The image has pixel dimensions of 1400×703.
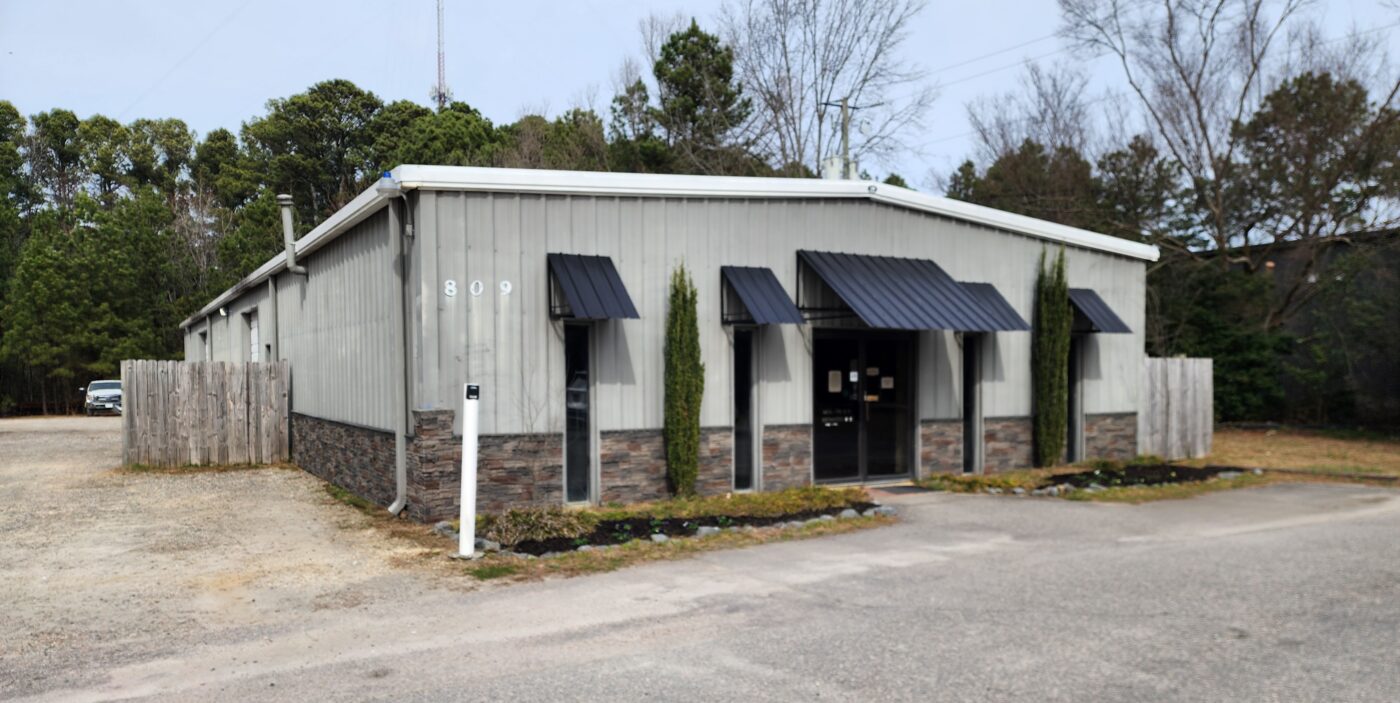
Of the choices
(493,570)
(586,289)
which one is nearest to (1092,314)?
(586,289)

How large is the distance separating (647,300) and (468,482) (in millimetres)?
3559

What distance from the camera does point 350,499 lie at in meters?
11.7

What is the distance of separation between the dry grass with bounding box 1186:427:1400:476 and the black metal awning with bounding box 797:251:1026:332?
5929mm

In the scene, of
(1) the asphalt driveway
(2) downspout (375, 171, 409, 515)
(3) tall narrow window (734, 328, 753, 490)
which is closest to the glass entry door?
(3) tall narrow window (734, 328, 753, 490)

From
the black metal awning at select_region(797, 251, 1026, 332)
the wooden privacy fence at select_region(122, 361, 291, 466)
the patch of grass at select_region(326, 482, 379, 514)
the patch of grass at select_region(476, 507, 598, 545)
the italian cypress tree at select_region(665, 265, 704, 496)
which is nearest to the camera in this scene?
the patch of grass at select_region(476, 507, 598, 545)

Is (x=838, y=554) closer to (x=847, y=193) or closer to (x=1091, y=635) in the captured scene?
(x=1091, y=635)

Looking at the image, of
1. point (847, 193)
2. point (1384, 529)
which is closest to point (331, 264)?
point (847, 193)

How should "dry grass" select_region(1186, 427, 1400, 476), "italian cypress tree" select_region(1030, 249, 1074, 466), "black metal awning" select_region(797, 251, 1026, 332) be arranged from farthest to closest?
"dry grass" select_region(1186, 427, 1400, 476)
"italian cypress tree" select_region(1030, 249, 1074, 466)
"black metal awning" select_region(797, 251, 1026, 332)

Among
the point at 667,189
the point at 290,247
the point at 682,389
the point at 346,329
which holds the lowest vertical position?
the point at 682,389

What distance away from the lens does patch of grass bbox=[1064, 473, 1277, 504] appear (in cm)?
1174

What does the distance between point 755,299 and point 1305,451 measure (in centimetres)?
1314

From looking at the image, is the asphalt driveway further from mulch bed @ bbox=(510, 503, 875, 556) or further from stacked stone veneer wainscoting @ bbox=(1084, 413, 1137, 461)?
stacked stone veneer wainscoting @ bbox=(1084, 413, 1137, 461)

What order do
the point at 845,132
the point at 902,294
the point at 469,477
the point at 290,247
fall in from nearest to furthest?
the point at 469,477 < the point at 902,294 < the point at 290,247 < the point at 845,132

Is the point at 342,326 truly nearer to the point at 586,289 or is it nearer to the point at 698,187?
the point at 586,289
